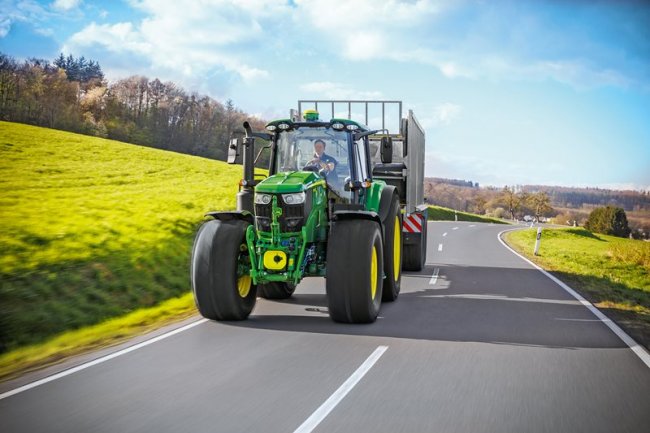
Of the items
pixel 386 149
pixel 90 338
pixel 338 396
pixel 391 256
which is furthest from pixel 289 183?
pixel 338 396

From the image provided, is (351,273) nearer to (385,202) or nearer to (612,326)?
(385,202)

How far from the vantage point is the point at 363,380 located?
20.8 ft

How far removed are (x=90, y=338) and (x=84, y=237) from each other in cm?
761

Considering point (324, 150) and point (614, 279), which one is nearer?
point (324, 150)

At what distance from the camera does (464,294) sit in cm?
1263

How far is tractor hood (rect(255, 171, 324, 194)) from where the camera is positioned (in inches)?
356

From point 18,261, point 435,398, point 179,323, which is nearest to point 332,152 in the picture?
point 179,323

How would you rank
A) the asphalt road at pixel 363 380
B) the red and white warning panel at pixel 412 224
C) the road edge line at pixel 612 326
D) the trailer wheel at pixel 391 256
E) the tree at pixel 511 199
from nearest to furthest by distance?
the asphalt road at pixel 363 380 < the road edge line at pixel 612 326 < the trailer wheel at pixel 391 256 < the red and white warning panel at pixel 412 224 < the tree at pixel 511 199

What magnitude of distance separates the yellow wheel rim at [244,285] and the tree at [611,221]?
313ft

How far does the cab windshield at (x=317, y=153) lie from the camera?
33.4ft

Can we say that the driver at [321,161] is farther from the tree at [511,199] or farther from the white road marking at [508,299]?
the tree at [511,199]

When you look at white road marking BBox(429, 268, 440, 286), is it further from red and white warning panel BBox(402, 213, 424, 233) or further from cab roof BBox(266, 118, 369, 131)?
cab roof BBox(266, 118, 369, 131)

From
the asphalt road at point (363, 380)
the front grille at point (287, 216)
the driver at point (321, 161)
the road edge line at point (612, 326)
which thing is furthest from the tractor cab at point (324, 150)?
the road edge line at point (612, 326)

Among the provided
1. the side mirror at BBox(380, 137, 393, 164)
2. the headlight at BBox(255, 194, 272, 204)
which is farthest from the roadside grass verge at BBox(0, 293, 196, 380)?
the side mirror at BBox(380, 137, 393, 164)
